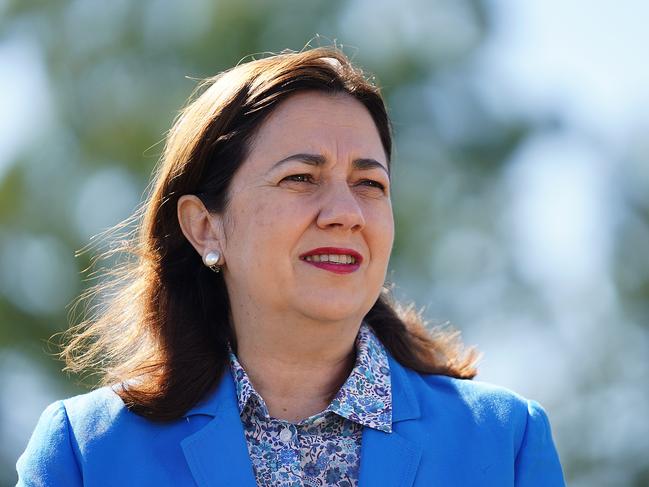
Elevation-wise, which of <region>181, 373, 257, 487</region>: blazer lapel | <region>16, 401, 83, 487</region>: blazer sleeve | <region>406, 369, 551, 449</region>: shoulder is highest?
<region>406, 369, 551, 449</region>: shoulder

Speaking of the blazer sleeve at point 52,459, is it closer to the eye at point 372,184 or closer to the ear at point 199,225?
the ear at point 199,225

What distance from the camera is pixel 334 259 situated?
3.64 m

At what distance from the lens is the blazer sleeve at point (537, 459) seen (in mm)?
3646

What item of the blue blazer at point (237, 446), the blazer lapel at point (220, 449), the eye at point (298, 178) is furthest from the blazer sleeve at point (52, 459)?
the eye at point (298, 178)

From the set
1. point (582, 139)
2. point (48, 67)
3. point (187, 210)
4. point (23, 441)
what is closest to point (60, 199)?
point (48, 67)

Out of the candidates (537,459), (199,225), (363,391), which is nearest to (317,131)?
(199,225)

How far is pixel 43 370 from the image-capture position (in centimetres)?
1234

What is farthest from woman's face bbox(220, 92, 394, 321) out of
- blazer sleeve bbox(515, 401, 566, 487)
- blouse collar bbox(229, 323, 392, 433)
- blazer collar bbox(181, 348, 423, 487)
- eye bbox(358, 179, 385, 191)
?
blazer sleeve bbox(515, 401, 566, 487)

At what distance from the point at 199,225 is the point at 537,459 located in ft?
4.09

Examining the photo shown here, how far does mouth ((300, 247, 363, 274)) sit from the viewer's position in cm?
362

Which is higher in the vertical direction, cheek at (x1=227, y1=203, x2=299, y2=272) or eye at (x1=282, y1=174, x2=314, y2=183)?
eye at (x1=282, y1=174, x2=314, y2=183)

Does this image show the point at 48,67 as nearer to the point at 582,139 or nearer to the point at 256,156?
the point at 582,139

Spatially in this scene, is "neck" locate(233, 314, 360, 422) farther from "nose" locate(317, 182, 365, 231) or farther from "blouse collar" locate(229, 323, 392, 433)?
"nose" locate(317, 182, 365, 231)

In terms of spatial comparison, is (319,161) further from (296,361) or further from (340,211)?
(296,361)
